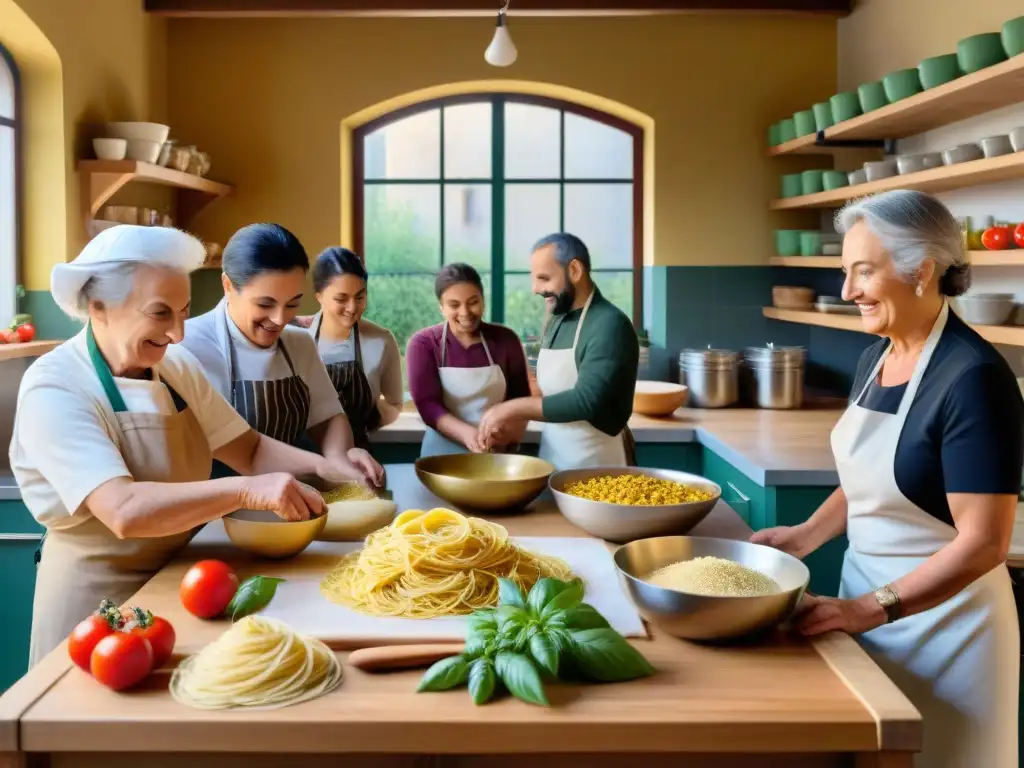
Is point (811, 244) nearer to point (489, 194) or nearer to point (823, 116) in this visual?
point (823, 116)

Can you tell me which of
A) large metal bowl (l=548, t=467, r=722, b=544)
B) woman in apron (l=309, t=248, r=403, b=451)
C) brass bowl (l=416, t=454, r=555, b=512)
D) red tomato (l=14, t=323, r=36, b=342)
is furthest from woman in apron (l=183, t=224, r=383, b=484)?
red tomato (l=14, t=323, r=36, b=342)

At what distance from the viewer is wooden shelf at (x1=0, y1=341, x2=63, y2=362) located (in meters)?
3.36

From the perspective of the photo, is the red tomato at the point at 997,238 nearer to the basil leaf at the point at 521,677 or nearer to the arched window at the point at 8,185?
the basil leaf at the point at 521,677

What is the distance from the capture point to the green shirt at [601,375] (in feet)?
10.2

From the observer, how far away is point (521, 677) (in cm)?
133

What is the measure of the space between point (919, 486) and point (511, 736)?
926mm

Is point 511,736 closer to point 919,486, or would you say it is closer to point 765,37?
point 919,486

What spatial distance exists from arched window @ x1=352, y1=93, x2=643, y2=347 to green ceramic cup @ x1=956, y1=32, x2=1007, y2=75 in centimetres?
223

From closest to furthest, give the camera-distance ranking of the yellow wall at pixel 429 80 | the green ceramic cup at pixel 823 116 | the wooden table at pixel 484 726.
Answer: the wooden table at pixel 484 726 → the green ceramic cup at pixel 823 116 → the yellow wall at pixel 429 80

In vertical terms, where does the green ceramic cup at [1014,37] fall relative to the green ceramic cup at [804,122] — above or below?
below

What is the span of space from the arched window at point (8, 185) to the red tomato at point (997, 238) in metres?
3.48

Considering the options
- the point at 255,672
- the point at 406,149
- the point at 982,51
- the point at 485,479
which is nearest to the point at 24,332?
the point at 485,479

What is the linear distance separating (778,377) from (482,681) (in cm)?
358

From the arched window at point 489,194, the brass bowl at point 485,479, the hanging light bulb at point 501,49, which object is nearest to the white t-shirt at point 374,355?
the brass bowl at point 485,479
